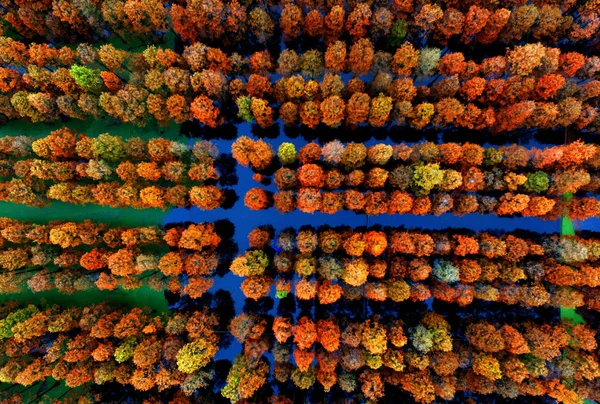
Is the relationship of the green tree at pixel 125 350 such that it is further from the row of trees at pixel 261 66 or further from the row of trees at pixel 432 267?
the row of trees at pixel 261 66

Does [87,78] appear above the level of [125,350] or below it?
above

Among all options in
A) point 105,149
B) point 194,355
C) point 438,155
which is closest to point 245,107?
point 105,149

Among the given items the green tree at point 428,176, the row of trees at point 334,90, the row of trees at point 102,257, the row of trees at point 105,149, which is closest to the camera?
the green tree at point 428,176

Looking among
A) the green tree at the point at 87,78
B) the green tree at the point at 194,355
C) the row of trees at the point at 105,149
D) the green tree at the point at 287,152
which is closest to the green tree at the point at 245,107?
the row of trees at the point at 105,149

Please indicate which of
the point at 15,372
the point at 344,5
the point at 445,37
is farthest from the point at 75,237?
the point at 445,37

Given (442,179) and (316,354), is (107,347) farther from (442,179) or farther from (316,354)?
(442,179)

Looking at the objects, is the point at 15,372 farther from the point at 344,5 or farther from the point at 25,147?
the point at 344,5
